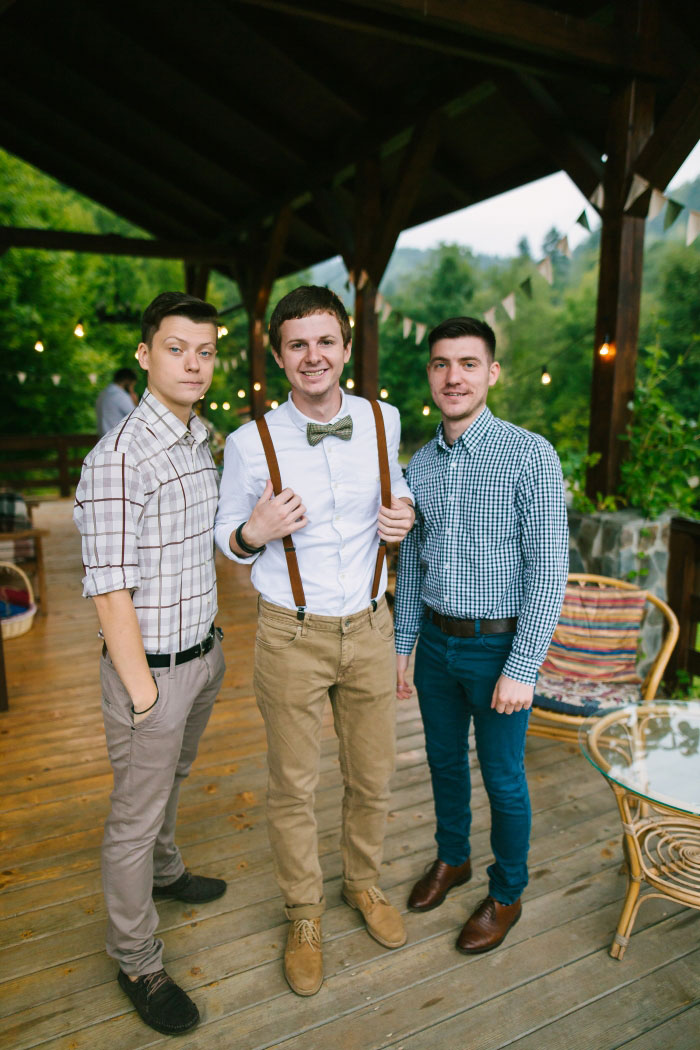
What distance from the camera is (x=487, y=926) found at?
1773mm

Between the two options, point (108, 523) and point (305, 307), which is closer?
point (108, 523)

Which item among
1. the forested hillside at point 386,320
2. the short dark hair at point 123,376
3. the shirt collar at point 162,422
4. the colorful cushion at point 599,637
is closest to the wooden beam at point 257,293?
the forested hillside at point 386,320

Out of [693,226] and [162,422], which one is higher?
[693,226]

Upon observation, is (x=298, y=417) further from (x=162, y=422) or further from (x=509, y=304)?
(x=509, y=304)

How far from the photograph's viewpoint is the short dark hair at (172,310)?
147 cm

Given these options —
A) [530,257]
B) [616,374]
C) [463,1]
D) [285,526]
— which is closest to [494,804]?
[285,526]

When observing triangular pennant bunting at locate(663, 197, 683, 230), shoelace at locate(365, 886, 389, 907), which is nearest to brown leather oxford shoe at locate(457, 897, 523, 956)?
shoelace at locate(365, 886, 389, 907)

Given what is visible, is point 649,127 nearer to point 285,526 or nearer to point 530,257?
point 285,526

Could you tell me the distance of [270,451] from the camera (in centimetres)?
154

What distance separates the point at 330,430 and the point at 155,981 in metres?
1.36

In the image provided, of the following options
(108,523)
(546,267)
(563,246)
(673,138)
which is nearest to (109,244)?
(546,267)

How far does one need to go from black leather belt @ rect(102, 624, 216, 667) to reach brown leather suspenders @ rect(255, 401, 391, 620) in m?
0.25

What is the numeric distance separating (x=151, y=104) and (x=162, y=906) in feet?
22.7

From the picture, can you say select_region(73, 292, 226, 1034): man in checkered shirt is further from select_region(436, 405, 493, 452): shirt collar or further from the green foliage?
the green foliage
